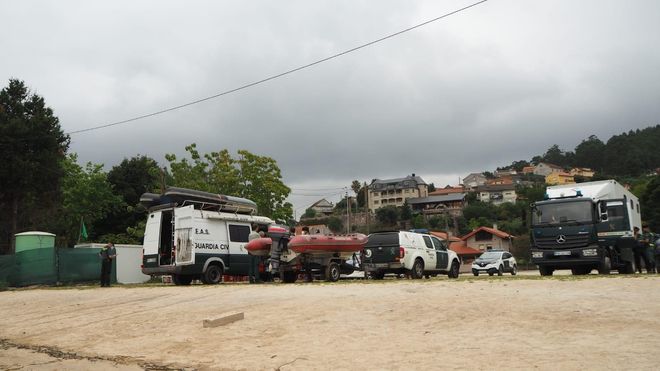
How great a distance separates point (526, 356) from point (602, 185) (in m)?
14.1

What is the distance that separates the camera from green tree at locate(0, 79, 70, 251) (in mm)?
38031

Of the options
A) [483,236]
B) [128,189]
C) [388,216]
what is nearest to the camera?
[128,189]

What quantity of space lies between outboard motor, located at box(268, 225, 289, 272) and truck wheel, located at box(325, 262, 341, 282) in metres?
1.63

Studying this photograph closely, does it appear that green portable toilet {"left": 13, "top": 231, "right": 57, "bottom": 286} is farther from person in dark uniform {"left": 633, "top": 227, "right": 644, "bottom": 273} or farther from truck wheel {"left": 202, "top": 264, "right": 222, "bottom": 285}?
person in dark uniform {"left": 633, "top": 227, "right": 644, "bottom": 273}

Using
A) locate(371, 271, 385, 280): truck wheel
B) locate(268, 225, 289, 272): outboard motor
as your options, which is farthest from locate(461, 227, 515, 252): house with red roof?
locate(268, 225, 289, 272): outboard motor

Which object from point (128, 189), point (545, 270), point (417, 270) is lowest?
point (545, 270)

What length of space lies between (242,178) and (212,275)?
21156mm

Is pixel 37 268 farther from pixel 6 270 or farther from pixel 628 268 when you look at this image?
pixel 628 268

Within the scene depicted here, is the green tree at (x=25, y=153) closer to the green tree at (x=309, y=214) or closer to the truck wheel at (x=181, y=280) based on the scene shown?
the truck wheel at (x=181, y=280)

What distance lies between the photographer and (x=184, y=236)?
725 inches

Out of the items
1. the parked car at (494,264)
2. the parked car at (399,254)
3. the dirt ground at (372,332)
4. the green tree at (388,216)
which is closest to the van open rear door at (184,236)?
the dirt ground at (372,332)

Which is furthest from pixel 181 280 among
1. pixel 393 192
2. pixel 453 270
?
pixel 393 192

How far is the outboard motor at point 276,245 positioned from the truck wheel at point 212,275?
8.75 ft

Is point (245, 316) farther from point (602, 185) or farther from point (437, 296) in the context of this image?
point (602, 185)
